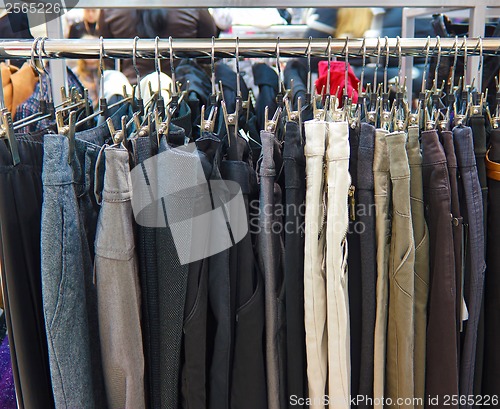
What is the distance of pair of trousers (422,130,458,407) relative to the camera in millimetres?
643

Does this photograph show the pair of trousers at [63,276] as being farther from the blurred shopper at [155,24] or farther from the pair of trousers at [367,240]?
the blurred shopper at [155,24]

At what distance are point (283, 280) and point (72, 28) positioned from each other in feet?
6.82

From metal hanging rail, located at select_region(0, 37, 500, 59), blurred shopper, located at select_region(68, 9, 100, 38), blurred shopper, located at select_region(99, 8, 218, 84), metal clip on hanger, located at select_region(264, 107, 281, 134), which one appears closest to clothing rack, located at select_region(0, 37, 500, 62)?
metal hanging rail, located at select_region(0, 37, 500, 59)

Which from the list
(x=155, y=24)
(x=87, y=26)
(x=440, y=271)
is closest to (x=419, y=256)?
(x=440, y=271)

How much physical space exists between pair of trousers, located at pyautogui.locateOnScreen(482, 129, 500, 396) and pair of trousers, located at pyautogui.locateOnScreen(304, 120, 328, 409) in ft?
0.89

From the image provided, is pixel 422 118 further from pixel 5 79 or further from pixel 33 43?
pixel 5 79

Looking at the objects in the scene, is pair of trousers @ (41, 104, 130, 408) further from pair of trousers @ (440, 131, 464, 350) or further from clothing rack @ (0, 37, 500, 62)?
pair of trousers @ (440, 131, 464, 350)

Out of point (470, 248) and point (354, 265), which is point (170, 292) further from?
point (470, 248)

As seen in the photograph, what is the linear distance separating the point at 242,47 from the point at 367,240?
0.35 metres

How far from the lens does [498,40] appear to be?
0.74m

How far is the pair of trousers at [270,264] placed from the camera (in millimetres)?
629

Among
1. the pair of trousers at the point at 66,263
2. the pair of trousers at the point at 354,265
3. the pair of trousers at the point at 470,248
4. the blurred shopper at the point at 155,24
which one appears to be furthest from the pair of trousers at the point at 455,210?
the blurred shopper at the point at 155,24

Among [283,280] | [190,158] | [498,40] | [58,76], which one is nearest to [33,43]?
[58,76]

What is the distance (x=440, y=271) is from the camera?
0.65 meters
